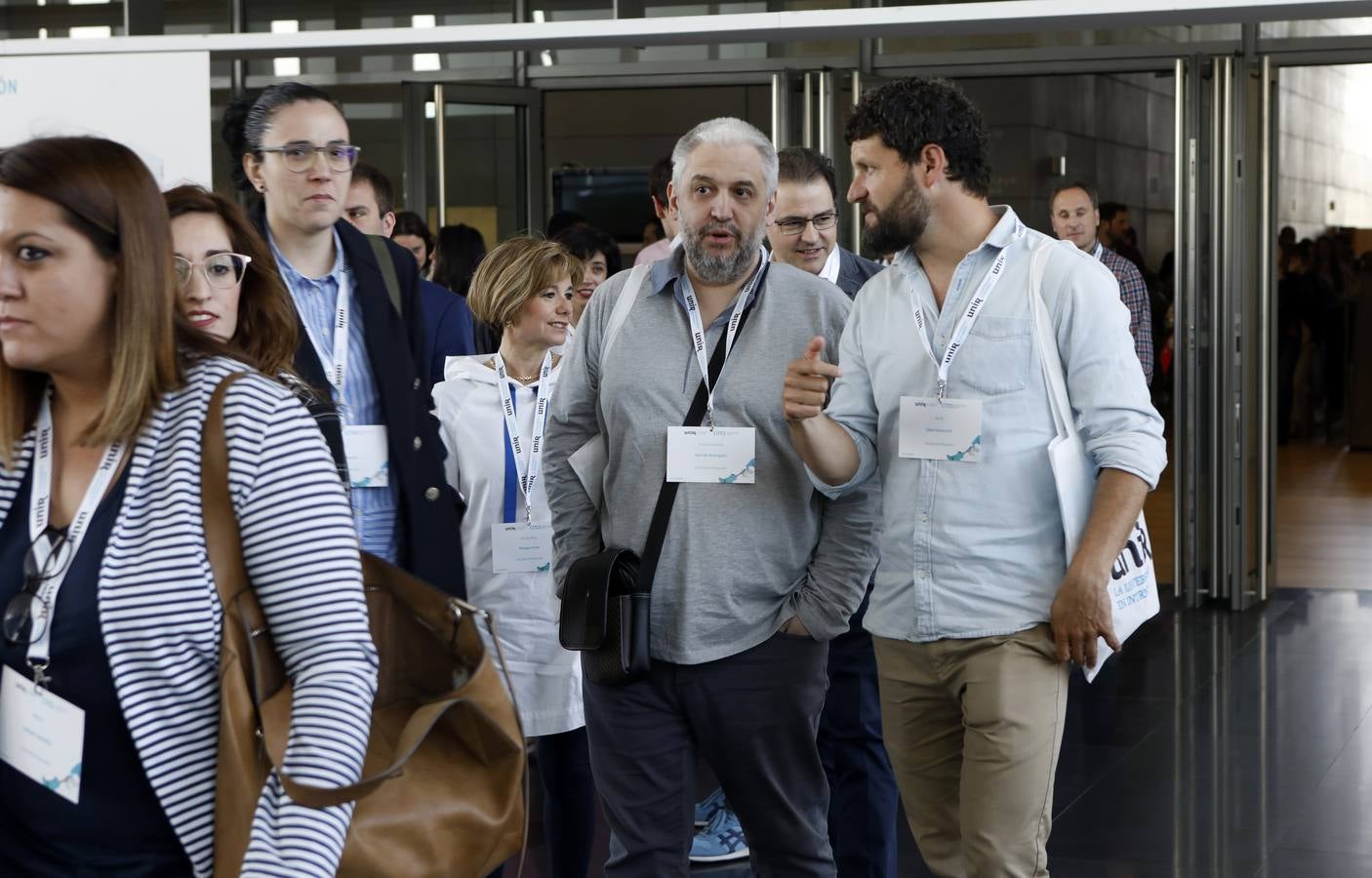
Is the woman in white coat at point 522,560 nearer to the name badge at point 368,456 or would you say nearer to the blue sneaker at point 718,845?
the name badge at point 368,456

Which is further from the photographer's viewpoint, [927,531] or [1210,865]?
[1210,865]

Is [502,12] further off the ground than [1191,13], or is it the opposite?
[502,12]

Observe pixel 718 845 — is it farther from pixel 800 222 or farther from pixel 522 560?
pixel 800 222

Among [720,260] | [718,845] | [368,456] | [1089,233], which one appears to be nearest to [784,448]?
[720,260]

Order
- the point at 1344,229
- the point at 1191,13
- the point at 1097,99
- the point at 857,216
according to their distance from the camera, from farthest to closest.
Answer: the point at 1344,229
the point at 1097,99
the point at 857,216
the point at 1191,13

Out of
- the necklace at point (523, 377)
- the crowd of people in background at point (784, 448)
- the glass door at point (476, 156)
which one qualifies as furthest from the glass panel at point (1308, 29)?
the crowd of people in background at point (784, 448)

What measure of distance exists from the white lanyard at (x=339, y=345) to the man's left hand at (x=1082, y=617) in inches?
51.3

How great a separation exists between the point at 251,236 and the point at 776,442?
101 cm

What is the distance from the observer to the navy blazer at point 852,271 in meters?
4.33

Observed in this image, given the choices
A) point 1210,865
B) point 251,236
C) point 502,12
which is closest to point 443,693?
point 251,236

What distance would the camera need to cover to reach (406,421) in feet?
9.35

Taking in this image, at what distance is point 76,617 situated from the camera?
165 cm

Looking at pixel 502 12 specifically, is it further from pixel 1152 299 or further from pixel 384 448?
pixel 384 448

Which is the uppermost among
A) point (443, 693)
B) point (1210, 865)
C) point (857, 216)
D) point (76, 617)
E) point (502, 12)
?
point (502, 12)
